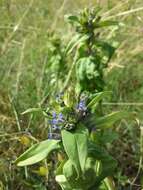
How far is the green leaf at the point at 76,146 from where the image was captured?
4.86ft

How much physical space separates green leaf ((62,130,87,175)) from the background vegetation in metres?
0.41

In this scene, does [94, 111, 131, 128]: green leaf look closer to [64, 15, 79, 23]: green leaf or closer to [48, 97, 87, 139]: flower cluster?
[48, 97, 87, 139]: flower cluster

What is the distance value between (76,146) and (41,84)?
1328 mm

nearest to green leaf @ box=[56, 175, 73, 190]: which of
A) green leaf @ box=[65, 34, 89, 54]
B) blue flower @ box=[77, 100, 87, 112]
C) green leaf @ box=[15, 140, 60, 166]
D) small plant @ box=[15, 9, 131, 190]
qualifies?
small plant @ box=[15, 9, 131, 190]

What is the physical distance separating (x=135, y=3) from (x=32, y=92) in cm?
118

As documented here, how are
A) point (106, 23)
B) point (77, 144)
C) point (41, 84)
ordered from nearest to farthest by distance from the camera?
point (77, 144)
point (106, 23)
point (41, 84)

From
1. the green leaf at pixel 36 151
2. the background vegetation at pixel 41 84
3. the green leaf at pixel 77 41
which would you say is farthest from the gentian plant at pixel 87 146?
the green leaf at pixel 77 41

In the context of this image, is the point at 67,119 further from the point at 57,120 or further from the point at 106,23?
the point at 106,23

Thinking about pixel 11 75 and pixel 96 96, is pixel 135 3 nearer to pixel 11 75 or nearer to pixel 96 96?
pixel 11 75

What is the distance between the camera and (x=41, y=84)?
2.79 m

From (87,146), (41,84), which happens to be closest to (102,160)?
(87,146)

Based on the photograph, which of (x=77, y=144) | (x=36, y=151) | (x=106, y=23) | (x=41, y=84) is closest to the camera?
(x=77, y=144)

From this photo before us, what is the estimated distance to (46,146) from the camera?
63.5 inches

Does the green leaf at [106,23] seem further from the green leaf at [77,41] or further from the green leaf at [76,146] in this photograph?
the green leaf at [76,146]
